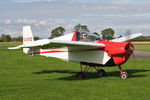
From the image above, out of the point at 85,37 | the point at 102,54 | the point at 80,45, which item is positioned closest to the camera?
the point at 80,45

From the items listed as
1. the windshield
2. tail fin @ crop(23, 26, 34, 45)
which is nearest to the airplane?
the windshield

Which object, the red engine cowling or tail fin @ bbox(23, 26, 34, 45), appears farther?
tail fin @ bbox(23, 26, 34, 45)

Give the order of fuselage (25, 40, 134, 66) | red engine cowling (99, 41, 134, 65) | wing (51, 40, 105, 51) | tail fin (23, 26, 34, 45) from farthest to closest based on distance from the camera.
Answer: tail fin (23, 26, 34, 45) → fuselage (25, 40, 134, 66) → red engine cowling (99, 41, 134, 65) → wing (51, 40, 105, 51)

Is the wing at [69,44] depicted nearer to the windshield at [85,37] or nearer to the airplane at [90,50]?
the airplane at [90,50]

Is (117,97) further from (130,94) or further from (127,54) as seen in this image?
(127,54)

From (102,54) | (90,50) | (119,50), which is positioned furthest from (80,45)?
(119,50)

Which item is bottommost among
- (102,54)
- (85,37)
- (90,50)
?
(102,54)

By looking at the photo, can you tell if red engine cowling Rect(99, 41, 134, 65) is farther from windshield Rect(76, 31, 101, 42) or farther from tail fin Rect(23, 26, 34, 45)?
tail fin Rect(23, 26, 34, 45)

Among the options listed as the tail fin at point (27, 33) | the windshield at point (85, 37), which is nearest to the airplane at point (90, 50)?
the windshield at point (85, 37)

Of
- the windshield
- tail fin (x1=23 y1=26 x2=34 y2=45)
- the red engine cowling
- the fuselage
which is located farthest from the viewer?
tail fin (x1=23 y1=26 x2=34 y2=45)

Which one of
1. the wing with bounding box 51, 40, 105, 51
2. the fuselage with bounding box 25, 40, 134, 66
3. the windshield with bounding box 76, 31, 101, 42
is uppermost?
the windshield with bounding box 76, 31, 101, 42

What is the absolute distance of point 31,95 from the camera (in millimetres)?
7574

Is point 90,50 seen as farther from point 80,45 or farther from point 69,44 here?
point 69,44

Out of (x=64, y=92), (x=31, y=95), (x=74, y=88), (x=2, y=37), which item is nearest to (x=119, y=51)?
(x=74, y=88)
